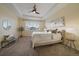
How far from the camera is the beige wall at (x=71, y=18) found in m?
1.87

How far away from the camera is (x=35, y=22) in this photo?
1.93m

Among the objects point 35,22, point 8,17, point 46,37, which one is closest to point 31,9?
point 35,22

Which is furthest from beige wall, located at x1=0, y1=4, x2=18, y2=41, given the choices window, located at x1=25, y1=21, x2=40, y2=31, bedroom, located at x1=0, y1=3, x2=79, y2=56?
window, located at x1=25, y1=21, x2=40, y2=31

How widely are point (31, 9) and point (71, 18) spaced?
4.28 feet

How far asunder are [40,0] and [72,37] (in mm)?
1369

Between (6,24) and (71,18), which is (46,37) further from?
(6,24)

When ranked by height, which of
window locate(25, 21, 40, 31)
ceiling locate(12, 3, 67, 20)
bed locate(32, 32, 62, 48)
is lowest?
bed locate(32, 32, 62, 48)

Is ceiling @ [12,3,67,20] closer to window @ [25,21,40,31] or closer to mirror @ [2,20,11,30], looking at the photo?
window @ [25,21,40,31]

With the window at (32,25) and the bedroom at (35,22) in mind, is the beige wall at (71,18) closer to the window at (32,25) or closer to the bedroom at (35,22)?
the bedroom at (35,22)

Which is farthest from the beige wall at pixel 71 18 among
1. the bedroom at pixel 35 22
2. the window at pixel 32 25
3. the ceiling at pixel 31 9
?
the window at pixel 32 25

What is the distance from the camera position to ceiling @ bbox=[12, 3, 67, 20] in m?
1.75

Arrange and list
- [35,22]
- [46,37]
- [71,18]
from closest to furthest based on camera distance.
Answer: [35,22] < [71,18] < [46,37]

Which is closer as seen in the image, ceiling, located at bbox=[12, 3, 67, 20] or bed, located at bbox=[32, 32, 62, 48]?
ceiling, located at bbox=[12, 3, 67, 20]

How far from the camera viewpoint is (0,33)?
1637 millimetres
